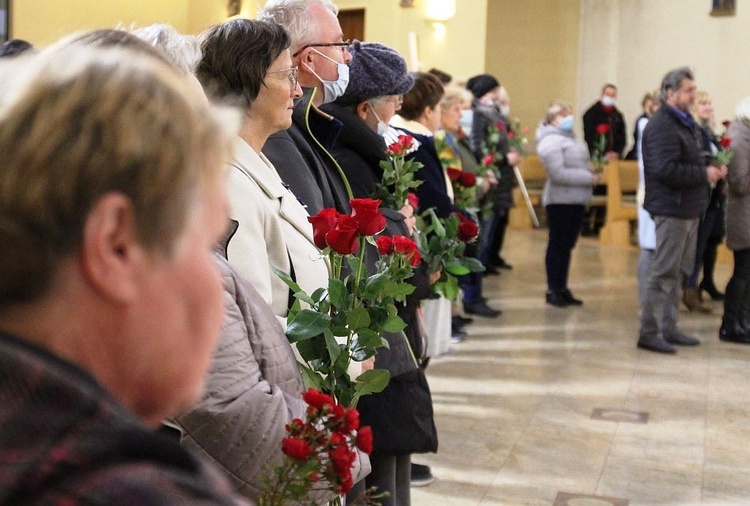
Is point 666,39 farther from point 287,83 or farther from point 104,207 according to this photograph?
point 104,207

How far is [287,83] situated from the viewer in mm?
2406

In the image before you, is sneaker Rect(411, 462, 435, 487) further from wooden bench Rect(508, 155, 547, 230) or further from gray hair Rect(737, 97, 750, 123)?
wooden bench Rect(508, 155, 547, 230)

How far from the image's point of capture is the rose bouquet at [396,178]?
11.1ft

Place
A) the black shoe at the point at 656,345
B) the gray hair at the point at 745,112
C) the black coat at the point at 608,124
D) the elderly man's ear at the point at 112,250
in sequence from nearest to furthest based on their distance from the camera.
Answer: the elderly man's ear at the point at 112,250 → the black shoe at the point at 656,345 → the gray hair at the point at 745,112 → the black coat at the point at 608,124

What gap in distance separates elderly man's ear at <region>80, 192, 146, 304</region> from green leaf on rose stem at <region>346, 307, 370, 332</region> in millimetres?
1341

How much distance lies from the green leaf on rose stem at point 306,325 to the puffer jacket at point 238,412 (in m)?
0.20

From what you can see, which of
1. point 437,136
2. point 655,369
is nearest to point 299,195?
point 437,136

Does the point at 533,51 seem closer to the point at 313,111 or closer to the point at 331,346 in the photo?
the point at 313,111

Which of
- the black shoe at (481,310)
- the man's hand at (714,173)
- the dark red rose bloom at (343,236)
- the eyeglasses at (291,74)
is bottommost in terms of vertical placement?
the black shoe at (481,310)

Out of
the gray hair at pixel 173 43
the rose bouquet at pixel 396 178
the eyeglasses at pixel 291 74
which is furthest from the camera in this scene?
the rose bouquet at pixel 396 178

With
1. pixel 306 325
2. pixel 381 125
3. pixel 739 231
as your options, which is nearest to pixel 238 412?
pixel 306 325

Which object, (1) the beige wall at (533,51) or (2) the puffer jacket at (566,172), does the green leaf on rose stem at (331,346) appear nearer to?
(2) the puffer jacket at (566,172)

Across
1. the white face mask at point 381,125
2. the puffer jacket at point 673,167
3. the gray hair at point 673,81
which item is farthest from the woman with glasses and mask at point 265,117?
the gray hair at point 673,81

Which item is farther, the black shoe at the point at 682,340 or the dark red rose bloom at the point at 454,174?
the black shoe at the point at 682,340
